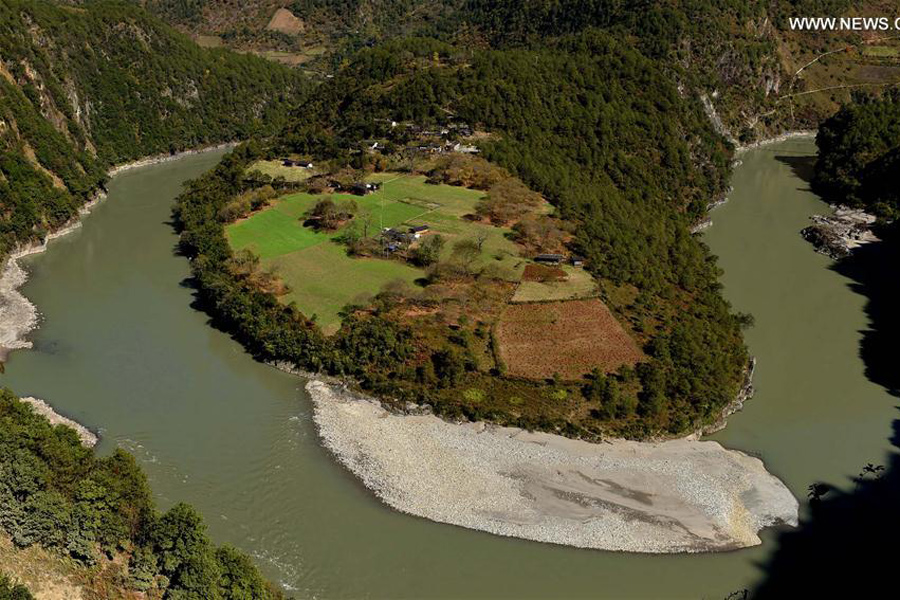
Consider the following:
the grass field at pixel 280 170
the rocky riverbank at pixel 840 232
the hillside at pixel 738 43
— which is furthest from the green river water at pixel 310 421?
the hillside at pixel 738 43

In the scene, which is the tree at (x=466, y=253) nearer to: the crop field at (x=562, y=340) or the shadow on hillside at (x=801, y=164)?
the crop field at (x=562, y=340)

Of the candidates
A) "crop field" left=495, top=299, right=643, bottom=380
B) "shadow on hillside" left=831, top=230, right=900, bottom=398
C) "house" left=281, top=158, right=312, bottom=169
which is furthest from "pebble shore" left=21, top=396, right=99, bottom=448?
"shadow on hillside" left=831, top=230, right=900, bottom=398

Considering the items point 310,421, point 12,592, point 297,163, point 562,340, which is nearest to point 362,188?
point 297,163

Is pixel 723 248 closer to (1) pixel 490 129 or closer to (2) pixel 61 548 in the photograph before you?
(1) pixel 490 129

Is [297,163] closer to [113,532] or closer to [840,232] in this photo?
[113,532]

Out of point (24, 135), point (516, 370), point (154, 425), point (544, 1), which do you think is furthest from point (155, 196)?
point (544, 1)

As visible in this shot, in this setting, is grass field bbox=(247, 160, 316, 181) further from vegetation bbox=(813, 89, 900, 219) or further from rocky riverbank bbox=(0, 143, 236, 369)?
vegetation bbox=(813, 89, 900, 219)

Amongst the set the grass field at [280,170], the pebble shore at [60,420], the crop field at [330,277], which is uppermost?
the grass field at [280,170]
